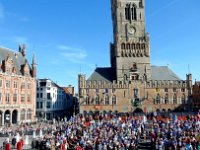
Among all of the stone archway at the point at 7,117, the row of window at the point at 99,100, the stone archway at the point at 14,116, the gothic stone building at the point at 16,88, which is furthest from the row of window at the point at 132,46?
the stone archway at the point at 7,117

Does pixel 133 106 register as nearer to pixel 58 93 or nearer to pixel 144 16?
pixel 144 16

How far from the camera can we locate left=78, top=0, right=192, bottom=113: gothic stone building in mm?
71750

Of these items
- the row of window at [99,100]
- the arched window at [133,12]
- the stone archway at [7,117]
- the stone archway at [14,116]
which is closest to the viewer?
the stone archway at [7,117]

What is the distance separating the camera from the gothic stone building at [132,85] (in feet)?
235

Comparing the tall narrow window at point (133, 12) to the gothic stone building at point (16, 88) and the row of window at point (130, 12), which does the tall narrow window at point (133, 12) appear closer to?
the row of window at point (130, 12)

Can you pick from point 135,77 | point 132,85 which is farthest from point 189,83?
point 132,85

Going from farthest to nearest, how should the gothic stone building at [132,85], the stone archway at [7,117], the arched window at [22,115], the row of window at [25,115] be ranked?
the gothic stone building at [132,85] < the row of window at [25,115] < the arched window at [22,115] < the stone archway at [7,117]

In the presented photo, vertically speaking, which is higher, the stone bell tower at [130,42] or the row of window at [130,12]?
the row of window at [130,12]

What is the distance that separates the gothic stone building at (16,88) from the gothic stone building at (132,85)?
40.4 feet

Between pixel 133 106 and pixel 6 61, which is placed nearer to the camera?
pixel 6 61

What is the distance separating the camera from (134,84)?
72562 millimetres

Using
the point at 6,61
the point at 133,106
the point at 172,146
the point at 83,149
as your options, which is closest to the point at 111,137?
the point at 83,149

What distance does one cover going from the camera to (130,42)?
7531 cm

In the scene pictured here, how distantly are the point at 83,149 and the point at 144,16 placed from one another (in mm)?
59618
